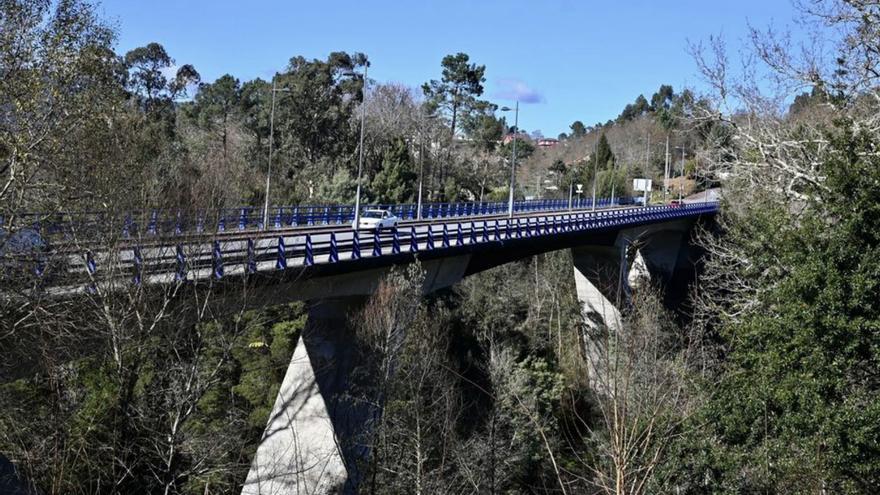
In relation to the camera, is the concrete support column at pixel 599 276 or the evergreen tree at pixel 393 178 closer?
the concrete support column at pixel 599 276

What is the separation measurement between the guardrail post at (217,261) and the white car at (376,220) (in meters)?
19.6

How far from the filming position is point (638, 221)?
4922 cm

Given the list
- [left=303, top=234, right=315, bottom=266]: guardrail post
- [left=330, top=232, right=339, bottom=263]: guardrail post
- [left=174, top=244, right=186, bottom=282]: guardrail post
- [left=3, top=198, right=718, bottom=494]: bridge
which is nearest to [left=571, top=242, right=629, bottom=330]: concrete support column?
[left=3, top=198, right=718, bottom=494]: bridge

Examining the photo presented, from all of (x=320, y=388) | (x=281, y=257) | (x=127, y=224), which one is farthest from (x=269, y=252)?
(x=320, y=388)

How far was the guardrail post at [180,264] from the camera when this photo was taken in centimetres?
1578

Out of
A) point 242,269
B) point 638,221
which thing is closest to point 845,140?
point 242,269

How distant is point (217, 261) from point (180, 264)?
2.59 ft

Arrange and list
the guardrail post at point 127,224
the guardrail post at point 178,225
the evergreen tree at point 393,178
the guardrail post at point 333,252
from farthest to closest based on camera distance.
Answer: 1. the evergreen tree at point 393,178
2. the guardrail post at point 333,252
3. the guardrail post at point 178,225
4. the guardrail post at point 127,224

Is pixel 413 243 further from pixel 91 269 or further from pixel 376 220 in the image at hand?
pixel 376 220

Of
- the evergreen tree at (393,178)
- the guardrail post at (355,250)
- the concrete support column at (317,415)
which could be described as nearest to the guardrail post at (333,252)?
the guardrail post at (355,250)

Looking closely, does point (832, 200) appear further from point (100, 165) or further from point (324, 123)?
point (324, 123)

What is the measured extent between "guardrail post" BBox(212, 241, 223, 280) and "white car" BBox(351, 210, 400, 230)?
19.6m

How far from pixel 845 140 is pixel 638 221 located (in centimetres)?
3445

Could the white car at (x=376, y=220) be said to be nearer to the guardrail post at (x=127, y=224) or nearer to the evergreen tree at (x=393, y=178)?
the guardrail post at (x=127, y=224)
